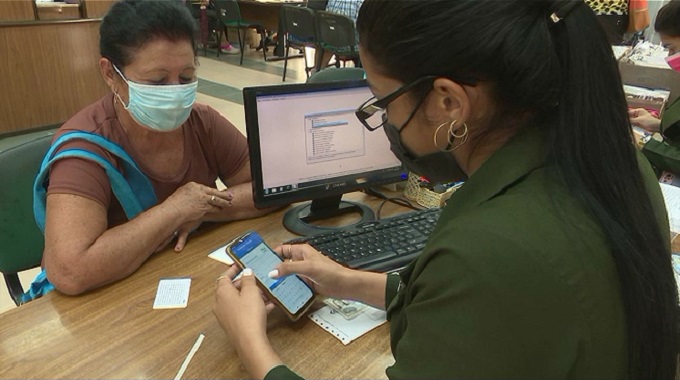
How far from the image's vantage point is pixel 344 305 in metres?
1.00

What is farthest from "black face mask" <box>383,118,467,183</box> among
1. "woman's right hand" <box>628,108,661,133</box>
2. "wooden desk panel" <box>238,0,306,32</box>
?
"wooden desk panel" <box>238,0,306,32</box>

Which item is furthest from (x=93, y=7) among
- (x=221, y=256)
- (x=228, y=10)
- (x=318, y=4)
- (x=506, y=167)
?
(x=506, y=167)

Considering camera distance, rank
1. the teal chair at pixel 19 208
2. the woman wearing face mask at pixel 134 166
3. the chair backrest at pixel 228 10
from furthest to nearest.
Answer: the chair backrest at pixel 228 10, the teal chair at pixel 19 208, the woman wearing face mask at pixel 134 166

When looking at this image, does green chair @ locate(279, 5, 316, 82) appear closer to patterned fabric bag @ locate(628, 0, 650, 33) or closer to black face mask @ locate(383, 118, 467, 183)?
patterned fabric bag @ locate(628, 0, 650, 33)

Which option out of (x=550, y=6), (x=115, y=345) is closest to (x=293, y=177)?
(x=115, y=345)

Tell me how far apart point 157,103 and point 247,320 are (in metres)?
0.65

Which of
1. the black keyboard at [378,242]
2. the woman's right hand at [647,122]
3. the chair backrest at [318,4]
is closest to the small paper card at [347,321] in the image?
the black keyboard at [378,242]

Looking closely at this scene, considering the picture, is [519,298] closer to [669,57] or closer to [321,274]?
Answer: [321,274]

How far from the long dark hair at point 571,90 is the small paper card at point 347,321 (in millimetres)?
440

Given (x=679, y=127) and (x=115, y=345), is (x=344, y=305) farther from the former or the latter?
(x=679, y=127)

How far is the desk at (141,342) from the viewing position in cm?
83

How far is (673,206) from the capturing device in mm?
1488

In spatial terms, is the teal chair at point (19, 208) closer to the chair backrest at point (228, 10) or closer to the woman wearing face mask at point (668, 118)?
the woman wearing face mask at point (668, 118)

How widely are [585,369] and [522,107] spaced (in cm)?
31
